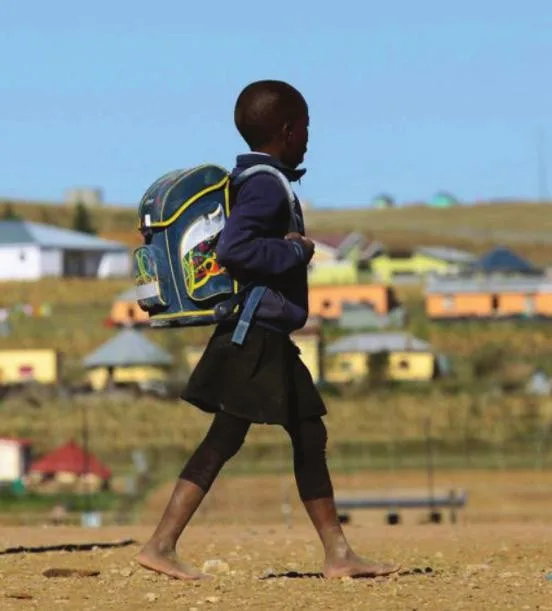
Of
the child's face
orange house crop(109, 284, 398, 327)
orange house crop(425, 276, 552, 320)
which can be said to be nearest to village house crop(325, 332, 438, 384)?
orange house crop(109, 284, 398, 327)

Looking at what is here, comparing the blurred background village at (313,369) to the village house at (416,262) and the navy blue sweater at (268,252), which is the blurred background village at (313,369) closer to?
the village house at (416,262)

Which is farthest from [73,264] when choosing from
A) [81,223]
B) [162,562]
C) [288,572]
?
[162,562]

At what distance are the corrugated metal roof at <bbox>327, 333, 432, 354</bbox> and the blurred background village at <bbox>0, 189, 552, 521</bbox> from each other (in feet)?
0.24

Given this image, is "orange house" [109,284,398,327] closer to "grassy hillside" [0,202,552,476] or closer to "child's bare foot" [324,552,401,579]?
"grassy hillside" [0,202,552,476]

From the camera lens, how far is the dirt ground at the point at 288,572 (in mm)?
6582

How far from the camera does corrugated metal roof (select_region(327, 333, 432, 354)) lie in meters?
65.2

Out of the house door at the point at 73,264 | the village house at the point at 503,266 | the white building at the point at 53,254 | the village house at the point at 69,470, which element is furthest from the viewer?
the house door at the point at 73,264

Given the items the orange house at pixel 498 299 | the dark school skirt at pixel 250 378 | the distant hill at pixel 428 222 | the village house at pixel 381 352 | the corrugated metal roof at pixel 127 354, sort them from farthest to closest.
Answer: the distant hill at pixel 428 222 < the orange house at pixel 498 299 < the corrugated metal roof at pixel 127 354 < the village house at pixel 381 352 < the dark school skirt at pixel 250 378

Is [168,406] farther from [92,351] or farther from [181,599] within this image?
[181,599]

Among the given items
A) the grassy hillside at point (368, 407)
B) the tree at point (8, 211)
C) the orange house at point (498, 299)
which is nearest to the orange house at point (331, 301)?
the grassy hillside at point (368, 407)

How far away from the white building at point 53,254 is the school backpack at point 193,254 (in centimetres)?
9651

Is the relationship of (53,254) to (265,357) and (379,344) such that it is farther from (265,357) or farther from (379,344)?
(265,357)

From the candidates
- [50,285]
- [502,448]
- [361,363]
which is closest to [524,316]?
[361,363]

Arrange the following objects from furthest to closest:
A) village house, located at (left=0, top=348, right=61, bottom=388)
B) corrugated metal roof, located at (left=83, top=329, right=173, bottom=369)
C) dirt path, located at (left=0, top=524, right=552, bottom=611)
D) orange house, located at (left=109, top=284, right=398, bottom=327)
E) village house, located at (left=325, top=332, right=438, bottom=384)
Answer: orange house, located at (left=109, top=284, right=398, bottom=327) → village house, located at (left=0, top=348, right=61, bottom=388) → corrugated metal roof, located at (left=83, top=329, right=173, bottom=369) → village house, located at (left=325, top=332, right=438, bottom=384) → dirt path, located at (left=0, top=524, right=552, bottom=611)
